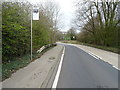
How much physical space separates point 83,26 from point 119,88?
104 feet

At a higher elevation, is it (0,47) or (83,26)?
(83,26)

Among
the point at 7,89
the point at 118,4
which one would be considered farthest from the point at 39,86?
the point at 118,4

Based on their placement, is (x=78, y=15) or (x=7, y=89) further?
(x=78, y=15)

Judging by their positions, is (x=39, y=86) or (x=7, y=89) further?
(x=39, y=86)

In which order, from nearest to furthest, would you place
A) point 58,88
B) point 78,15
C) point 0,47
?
point 58,88
point 0,47
point 78,15

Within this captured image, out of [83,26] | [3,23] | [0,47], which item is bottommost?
[0,47]

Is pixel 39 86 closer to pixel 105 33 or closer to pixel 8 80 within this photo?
pixel 8 80

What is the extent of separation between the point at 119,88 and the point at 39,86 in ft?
9.71

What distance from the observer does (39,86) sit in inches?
193

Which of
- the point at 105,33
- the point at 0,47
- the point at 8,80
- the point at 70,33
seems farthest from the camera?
the point at 70,33

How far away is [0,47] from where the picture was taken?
6.91 m

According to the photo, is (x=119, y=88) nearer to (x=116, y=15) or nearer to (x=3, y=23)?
(x=3, y=23)

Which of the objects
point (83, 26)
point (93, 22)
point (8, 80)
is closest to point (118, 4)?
point (93, 22)

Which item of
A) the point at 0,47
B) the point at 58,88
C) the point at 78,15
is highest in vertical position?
the point at 78,15
